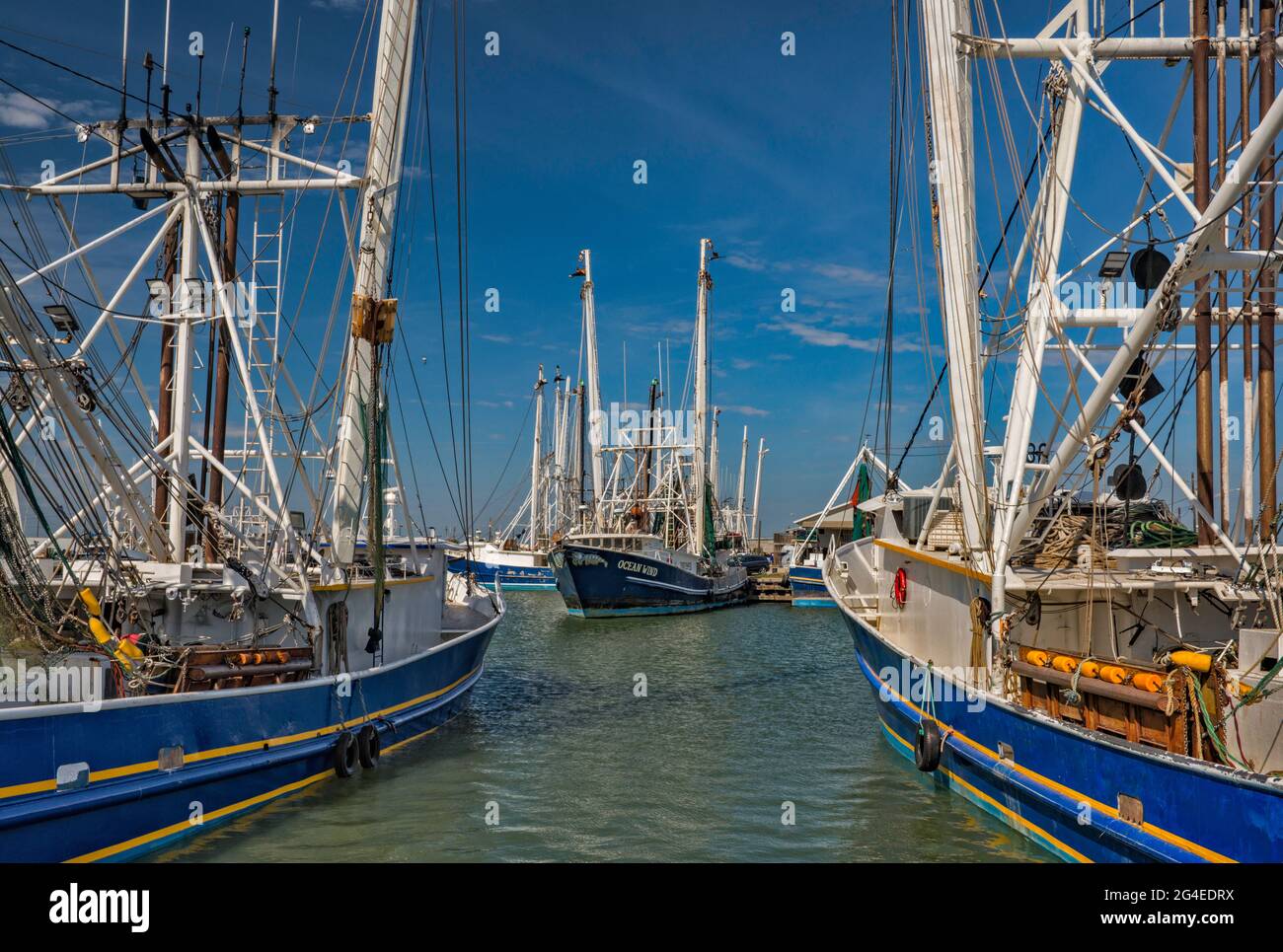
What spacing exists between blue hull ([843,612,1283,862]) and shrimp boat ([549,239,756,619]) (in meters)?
32.9

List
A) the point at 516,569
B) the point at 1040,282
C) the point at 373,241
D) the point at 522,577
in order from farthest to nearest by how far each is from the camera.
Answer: the point at 516,569 → the point at 522,577 → the point at 373,241 → the point at 1040,282

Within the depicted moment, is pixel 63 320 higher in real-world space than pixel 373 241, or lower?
lower

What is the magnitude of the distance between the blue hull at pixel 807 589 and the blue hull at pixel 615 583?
418 inches

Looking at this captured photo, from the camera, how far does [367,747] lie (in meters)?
14.9

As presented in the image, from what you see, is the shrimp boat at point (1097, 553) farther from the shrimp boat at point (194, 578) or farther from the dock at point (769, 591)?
the dock at point (769, 591)

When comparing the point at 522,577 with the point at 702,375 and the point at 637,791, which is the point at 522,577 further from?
the point at 637,791

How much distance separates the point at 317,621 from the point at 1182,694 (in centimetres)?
1136

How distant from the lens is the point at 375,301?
15.4 meters

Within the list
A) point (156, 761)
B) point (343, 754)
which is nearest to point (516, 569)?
point (343, 754)

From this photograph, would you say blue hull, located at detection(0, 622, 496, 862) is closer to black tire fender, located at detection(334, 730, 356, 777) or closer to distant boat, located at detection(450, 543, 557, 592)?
black tire fender, located at detection(334, 730, 356, 777)

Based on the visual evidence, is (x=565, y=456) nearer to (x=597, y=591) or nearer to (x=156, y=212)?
(x=597, y=591)

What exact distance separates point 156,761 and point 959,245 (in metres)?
12.0

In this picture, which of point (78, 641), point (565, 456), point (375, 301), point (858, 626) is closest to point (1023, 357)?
point (858, 626)

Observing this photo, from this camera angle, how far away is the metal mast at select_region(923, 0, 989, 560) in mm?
13164
